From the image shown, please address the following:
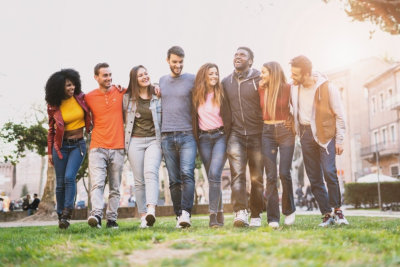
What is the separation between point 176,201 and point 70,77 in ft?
7.69

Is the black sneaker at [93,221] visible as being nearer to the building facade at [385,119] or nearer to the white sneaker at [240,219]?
the white sneaker at [240,219]

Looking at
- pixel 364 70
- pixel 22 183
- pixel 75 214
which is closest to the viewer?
pixel 75 214

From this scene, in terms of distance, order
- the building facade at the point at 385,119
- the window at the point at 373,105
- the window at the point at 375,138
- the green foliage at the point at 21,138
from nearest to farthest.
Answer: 1. the green foliage at the point at 21,138
2. the building facade at the point at 385,119
3. the window at the point at 375,138
4. the window at the point at 373,105

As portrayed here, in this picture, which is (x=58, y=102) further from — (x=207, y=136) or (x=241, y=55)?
(x=241, y=55)

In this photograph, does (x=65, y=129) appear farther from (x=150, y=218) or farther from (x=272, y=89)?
(x=272, y=89)

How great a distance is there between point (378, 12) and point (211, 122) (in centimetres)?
461

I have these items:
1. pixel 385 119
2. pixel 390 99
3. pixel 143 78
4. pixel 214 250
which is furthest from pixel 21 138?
pixel 385 119

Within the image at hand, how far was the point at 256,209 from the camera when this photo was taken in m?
7.14

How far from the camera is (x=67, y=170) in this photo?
738 cm

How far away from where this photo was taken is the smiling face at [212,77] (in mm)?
6965

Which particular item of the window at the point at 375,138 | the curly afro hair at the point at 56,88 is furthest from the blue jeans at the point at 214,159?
the window at the point at 375,138

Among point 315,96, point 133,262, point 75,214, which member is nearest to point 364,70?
point 75,214

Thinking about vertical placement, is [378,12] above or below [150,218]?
above

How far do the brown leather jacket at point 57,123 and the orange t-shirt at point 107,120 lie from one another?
0.10 metres
